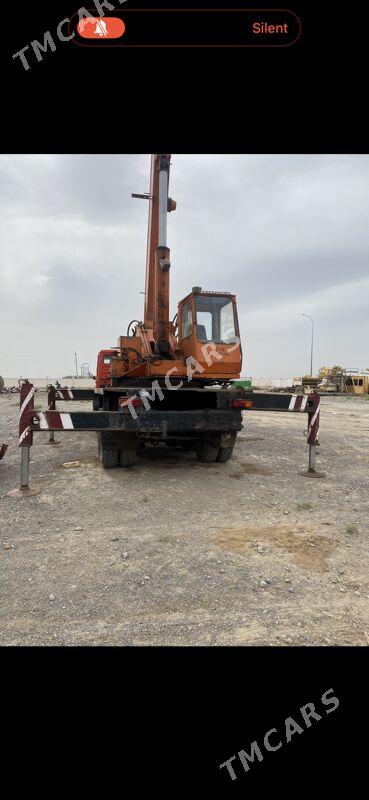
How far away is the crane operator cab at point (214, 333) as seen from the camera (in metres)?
6.97

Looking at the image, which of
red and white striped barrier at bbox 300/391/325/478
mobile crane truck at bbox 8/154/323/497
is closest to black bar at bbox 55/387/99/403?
mobile crane truck at bbox 8/154/323/497

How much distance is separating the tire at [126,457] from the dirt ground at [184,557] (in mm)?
157

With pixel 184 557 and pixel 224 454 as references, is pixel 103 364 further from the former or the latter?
pixel 184 557

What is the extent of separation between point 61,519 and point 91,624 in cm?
203

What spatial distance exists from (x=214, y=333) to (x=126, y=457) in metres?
2.55

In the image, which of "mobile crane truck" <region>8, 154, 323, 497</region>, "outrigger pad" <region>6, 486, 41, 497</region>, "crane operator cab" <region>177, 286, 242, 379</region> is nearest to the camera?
"outrigger pad" <region>6, 486, 41, 497</region>

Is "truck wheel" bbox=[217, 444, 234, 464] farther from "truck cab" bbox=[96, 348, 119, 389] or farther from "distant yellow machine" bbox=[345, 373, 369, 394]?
"distant yellow machine" bbox=[345, 373, 369, 394]

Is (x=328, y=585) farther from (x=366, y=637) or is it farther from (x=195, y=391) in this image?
(x=195, y=391)

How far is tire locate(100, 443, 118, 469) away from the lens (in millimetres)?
6621

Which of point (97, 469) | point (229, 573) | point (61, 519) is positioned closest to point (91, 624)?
point (229, 573)

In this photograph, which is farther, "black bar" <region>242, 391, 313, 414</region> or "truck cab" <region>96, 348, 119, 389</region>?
"truck cab" <region>96, 348, 119, 389</region>

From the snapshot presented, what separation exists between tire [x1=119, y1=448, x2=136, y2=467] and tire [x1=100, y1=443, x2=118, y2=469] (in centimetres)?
8
